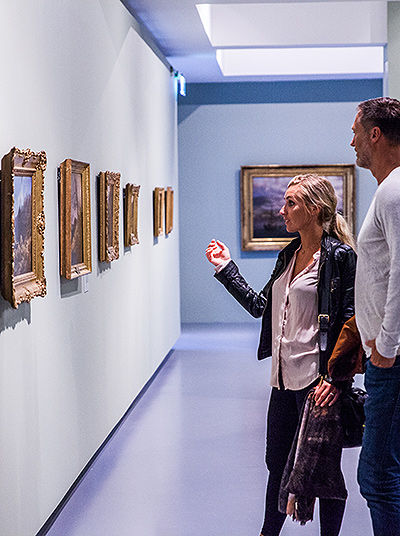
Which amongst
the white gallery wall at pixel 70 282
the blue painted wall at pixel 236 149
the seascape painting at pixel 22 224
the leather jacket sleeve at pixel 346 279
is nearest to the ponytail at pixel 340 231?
the leather jacket sleeve at pixel 346 279

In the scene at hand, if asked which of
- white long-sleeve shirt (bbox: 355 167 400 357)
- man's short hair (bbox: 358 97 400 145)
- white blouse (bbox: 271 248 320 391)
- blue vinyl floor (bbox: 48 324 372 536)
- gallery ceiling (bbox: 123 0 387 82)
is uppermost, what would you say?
gallery ceiling (bbox: 123 0 387 82)

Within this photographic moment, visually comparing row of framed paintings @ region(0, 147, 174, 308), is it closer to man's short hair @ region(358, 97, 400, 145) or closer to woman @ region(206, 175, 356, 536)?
woman @ region(206, 175, 356, 536)

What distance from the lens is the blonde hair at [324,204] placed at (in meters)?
4.82

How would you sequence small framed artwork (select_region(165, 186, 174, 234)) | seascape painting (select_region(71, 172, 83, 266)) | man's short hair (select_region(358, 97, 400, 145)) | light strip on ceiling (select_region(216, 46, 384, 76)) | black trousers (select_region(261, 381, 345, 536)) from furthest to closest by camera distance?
light strip on ceiling (select_region(216, 46, 384, 76)), small framed artwork (select_region(165, 186, 174, 234)), seascape painting (select_region(71, 172, 83, 266)), black trousers (select_region(261, 381, 345, 536)), man's short hair (select_region(358, 97, 400, 145))

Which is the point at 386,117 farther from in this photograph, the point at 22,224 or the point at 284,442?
the point at 22,224

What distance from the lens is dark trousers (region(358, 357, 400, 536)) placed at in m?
3.83

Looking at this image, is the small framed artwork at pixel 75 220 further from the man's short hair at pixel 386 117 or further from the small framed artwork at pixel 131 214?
the man's short hair at pixel 386 117

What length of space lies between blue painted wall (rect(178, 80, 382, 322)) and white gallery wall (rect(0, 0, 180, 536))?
6020 millimetres

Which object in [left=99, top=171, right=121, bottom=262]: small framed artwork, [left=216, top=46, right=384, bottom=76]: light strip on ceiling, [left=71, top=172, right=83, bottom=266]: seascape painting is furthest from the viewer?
[left=216, top=46, right=384, bottom=76]: light strip on ceiling

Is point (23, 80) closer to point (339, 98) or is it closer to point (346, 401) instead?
point (346, 401)

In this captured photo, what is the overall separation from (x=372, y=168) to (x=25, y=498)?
9.47 feet

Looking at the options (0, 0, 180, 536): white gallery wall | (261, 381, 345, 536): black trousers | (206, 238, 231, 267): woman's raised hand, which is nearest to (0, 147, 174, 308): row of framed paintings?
(0, 0, 180, 536): white gallery wall

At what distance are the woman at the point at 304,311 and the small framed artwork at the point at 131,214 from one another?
4.40 m

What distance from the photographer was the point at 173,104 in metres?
14.1
